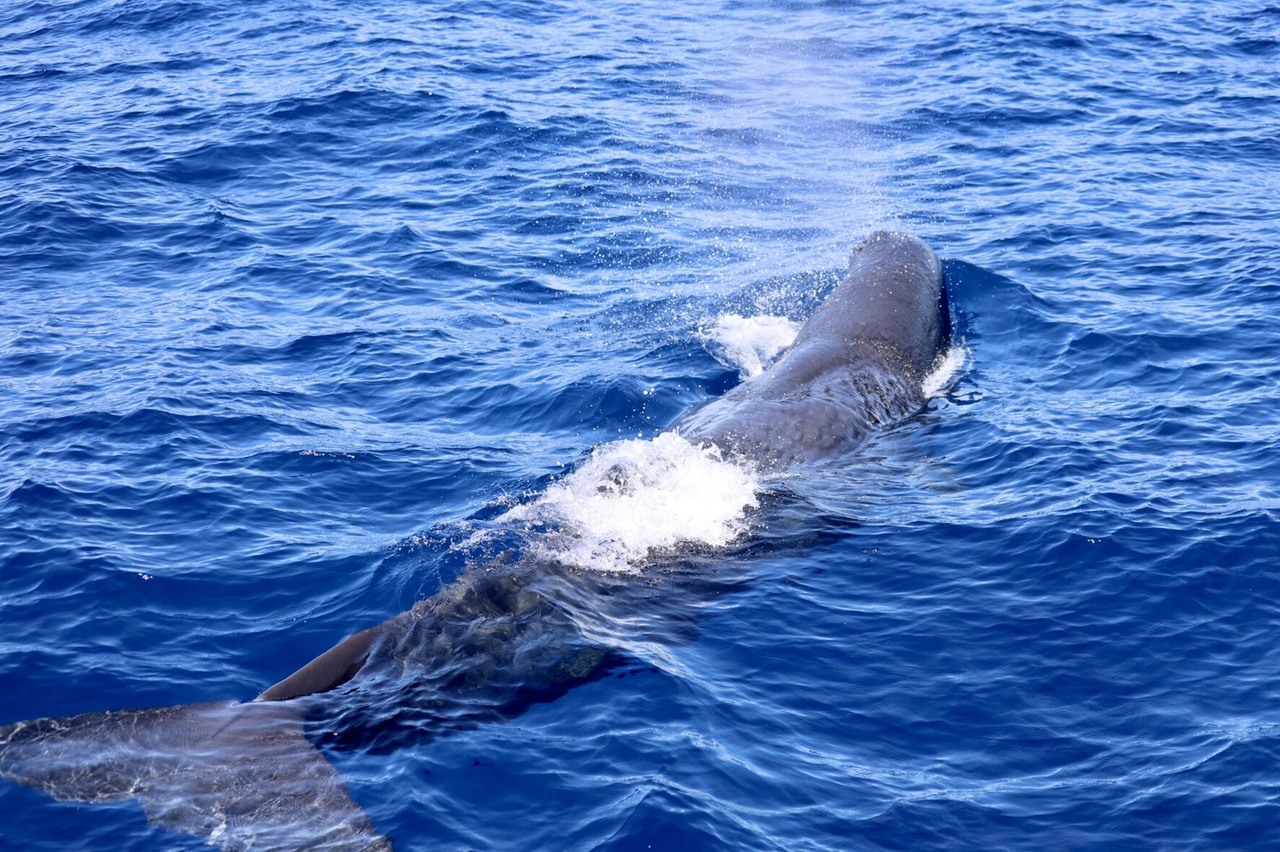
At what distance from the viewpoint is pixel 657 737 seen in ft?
36.3

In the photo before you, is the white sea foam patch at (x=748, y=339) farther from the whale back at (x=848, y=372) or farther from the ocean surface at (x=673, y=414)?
the whale back at (x=848, y=372)

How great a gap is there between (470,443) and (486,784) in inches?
293

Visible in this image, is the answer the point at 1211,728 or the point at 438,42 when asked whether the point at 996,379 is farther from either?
the point at 438,42

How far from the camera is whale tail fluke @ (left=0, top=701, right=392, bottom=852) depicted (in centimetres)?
935

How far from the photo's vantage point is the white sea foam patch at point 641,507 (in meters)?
13.5

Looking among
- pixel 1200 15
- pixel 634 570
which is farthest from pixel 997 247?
pixel 1200 15

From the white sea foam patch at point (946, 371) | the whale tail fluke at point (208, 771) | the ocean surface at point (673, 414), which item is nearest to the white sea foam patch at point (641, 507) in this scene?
the ocean surface at point (673, 414)

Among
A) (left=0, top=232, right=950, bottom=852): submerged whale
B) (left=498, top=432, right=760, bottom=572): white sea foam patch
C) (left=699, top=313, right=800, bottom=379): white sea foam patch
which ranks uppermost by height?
(left=0, top=232, right=950, bottom=852): submerged whale

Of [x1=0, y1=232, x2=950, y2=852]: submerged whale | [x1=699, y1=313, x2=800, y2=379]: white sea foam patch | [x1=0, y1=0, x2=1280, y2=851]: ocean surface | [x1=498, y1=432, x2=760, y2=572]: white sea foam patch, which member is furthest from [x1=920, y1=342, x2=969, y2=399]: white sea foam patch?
[x1=498, y1=432, x2=760, y2=572]: white sea foam patch

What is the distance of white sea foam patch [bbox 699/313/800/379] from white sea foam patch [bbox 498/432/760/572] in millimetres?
3753

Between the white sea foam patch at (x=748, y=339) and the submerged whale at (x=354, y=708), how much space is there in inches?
142

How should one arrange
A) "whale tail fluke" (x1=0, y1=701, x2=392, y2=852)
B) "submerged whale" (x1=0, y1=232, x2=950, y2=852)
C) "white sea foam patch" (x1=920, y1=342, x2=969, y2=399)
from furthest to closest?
1. "white sea foam patch" (x1=920, y1=342, x2=969, y2=399)
2. "submerged whale" (x1=0, y1=232, x2=950, y2=852)
3. "whale tail fluke" (x1=0, y1=701, x2=392, y2=852)

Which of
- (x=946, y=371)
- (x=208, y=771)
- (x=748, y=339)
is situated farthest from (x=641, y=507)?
(x=946, y=371)

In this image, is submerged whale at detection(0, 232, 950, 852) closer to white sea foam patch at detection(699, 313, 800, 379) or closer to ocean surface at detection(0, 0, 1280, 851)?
ocean surface at detection(0, 0, 1280, 851)
